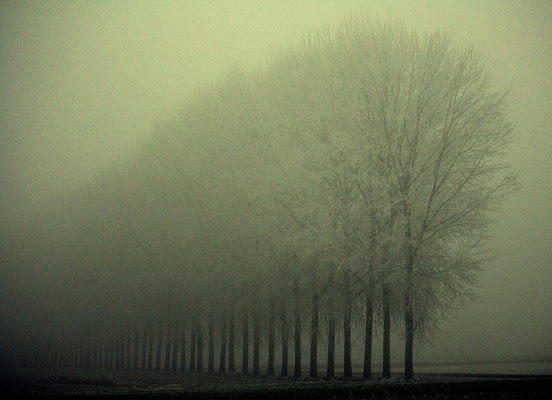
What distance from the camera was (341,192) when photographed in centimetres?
2439

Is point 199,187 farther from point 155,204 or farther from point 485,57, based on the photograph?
point 485,57

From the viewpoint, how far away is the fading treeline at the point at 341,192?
22.8 meters

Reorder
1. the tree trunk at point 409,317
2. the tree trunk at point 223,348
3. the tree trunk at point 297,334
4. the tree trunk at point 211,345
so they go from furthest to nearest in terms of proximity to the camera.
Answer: the tree trunk at point 211,345 → the tree trunk at point 223,348 → the tree trunk at point 297,334 → the tree trunk at point 409,317

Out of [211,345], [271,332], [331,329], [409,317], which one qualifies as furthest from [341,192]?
[211,345]

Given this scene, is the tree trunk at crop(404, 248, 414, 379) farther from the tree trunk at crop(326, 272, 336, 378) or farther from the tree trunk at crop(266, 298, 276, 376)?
the tree trunk at crop(266, 298, 276, 376)

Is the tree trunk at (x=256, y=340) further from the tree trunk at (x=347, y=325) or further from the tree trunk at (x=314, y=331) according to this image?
the tree trunk at (x=347, y=325)

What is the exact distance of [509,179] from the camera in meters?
22.5

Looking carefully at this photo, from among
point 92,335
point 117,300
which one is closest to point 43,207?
point 92,335

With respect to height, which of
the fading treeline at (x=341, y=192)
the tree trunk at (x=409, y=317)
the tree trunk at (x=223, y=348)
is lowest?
the tree trunk at (x=223, y=348)

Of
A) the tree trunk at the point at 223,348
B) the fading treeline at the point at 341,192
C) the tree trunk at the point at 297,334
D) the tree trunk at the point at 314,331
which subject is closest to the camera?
the fading treeline at the point at 341,192

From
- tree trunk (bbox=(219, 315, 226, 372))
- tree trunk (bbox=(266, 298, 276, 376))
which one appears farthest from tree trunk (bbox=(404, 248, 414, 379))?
tree trunk (bbox=(219, 315, 226, 372))

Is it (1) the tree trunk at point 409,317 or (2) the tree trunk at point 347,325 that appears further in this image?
(2) the tree trunk at point 347,325

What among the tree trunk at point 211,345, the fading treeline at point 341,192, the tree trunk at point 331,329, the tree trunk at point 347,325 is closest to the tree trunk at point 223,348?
the fading treeline at point 341,192

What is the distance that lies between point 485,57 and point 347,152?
8047 mm
